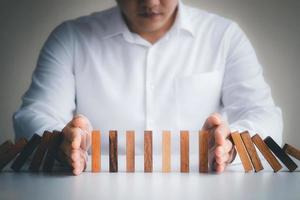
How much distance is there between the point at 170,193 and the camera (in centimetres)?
58

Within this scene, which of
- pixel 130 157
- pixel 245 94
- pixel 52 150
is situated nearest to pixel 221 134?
pixel 130 157

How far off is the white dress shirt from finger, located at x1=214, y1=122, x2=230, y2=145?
1.50 feet

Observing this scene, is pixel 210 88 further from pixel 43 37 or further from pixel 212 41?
pixel 43 37

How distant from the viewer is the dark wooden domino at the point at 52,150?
0.75 metres

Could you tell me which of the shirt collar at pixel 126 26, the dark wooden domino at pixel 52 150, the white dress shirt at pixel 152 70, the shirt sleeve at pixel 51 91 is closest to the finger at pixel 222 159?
the dark wooden domino at pixel 52 150

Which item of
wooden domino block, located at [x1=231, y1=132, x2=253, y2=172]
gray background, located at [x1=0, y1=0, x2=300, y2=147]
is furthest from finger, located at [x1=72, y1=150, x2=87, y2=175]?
gray background, located at [x1=0, y1=0, x2=300, y2=147]

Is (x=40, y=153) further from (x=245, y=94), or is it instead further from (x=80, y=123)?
(x=245, y=94)

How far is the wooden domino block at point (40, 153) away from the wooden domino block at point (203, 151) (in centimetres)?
22

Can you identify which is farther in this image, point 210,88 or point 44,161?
point 210,88

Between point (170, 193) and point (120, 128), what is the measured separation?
650 mm

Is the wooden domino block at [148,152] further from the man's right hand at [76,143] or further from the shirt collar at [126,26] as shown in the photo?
the shirt collar at [126,26]

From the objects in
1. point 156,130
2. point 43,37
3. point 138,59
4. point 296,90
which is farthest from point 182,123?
point 43,37

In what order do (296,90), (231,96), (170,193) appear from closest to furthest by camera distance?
1. (170,193)
2. (231,96)
3. (296,90)

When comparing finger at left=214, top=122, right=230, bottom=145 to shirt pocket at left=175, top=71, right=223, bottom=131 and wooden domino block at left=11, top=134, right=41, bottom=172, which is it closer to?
wooden domino block at left=11, top=134, right=41, bottom=172
